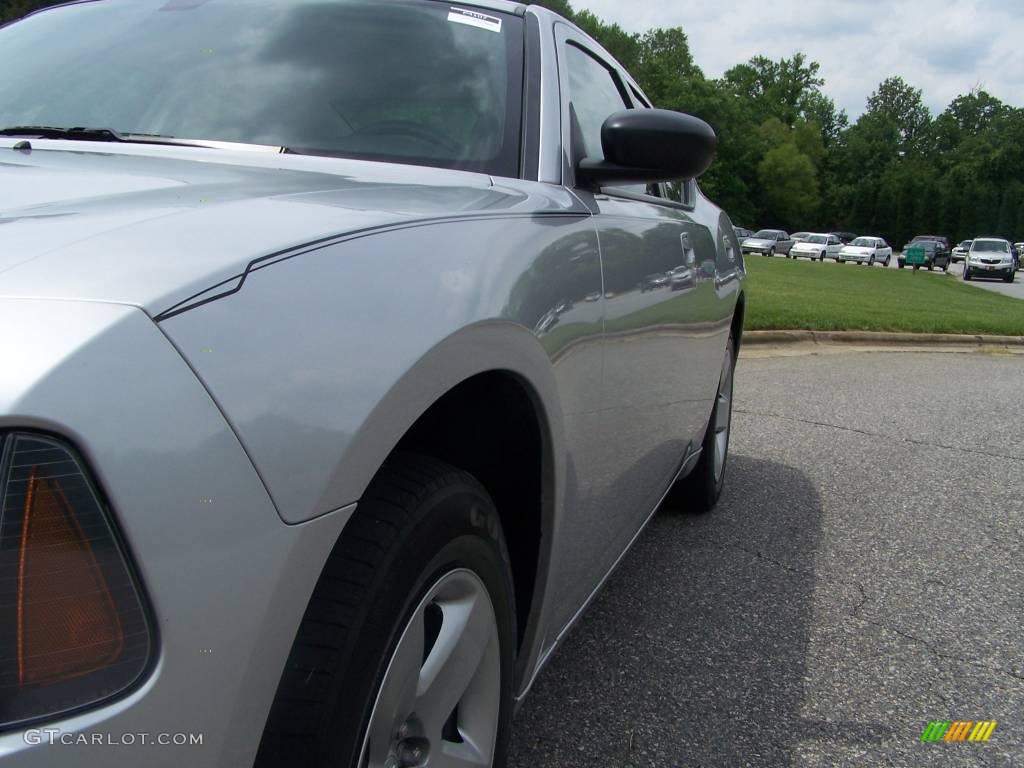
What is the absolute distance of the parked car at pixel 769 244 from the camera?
51375 millimetres

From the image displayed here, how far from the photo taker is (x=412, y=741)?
1354mm

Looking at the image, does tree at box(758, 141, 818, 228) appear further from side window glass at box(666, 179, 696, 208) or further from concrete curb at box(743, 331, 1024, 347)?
side window glass at box(666, 179, 696, 208)

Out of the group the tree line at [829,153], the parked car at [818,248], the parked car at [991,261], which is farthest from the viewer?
the tree line at [829,153]

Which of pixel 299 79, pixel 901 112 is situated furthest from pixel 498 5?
pixel 901 112

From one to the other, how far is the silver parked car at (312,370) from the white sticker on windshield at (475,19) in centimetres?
1

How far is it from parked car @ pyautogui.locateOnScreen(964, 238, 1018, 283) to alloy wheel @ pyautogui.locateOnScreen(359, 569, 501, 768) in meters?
43.2

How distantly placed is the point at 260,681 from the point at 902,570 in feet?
10.1

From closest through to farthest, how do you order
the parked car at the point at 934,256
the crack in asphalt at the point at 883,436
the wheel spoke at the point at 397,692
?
the wheel spoke at the point at 397,692, the crack in asphalt at the point at 883,436, the parked car at the point at 934,256

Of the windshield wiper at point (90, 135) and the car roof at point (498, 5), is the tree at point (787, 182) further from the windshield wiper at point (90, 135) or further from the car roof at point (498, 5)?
the windshield wiper at point (90, 135)

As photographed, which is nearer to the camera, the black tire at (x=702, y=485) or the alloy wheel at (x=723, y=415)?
the black tire at (x=702, y=485)

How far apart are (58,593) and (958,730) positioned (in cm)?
226

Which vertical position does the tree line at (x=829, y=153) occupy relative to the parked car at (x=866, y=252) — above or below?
above

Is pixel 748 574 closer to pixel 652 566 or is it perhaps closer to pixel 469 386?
pixel 652 566

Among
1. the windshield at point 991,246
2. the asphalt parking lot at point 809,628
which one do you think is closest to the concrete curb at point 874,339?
the asphalt parking lot at point 809,628
